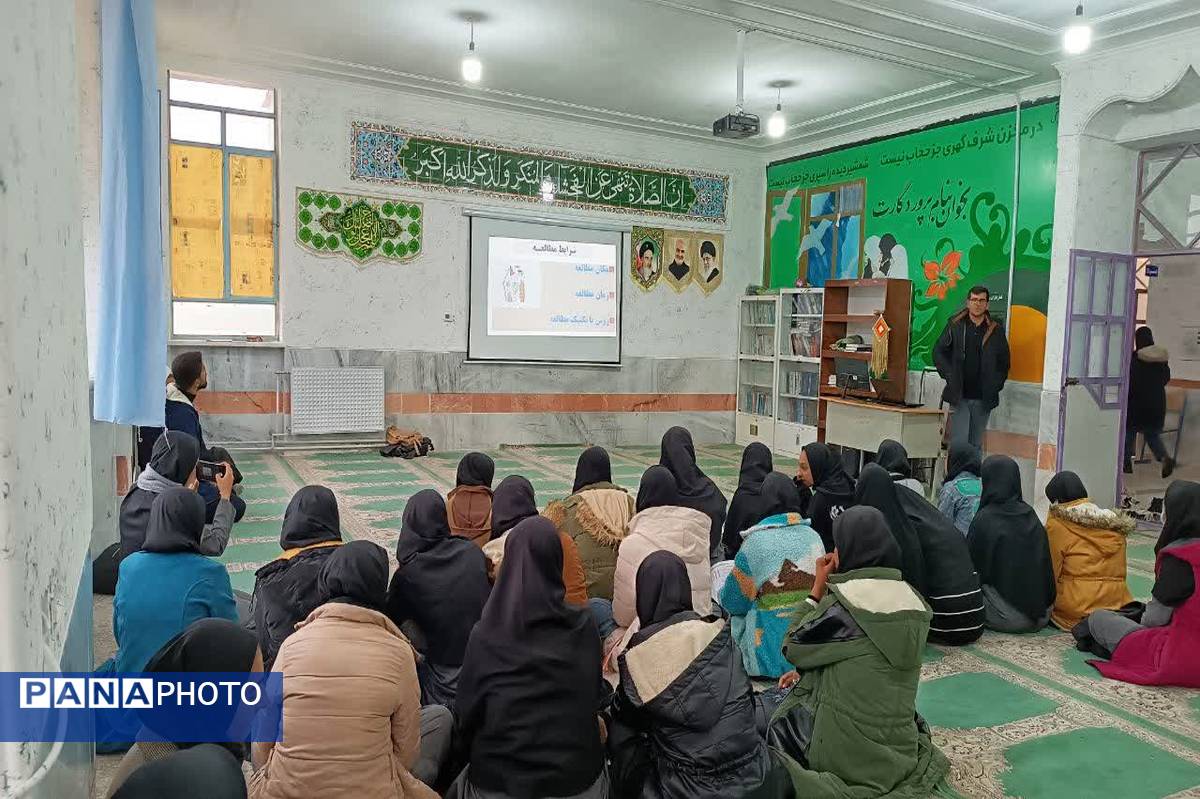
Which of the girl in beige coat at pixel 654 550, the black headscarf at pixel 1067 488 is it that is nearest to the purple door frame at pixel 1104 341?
the black headscarf at pixel 1067 488

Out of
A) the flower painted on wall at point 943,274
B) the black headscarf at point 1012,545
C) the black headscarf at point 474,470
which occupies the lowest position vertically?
the black headscarf at point 1012,545

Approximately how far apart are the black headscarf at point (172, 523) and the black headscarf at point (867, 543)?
1.88m

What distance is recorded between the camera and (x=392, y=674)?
1.63 m

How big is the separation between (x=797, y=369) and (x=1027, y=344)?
249 cm

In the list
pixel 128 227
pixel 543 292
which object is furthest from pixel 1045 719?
→ pixel 543 292

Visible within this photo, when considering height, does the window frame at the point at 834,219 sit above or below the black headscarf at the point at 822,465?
above

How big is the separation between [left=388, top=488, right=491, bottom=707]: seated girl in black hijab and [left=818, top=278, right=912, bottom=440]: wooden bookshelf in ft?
17.4

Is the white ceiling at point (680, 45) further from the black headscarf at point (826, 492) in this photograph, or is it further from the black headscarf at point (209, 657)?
the black headscarf at point (209, 657)

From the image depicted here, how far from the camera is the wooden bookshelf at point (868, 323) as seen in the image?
707 cm

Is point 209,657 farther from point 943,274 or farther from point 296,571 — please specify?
point 943,274

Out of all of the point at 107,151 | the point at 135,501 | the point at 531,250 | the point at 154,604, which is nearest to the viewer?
the point at 154,604

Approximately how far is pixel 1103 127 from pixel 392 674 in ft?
19.9

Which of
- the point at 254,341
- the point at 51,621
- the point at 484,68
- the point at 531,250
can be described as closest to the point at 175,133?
the point at 254,341

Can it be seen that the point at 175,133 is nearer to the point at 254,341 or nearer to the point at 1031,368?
the point at 254,341
